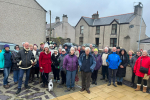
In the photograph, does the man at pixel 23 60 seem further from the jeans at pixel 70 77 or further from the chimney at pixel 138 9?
the chimney at pixel 138 9

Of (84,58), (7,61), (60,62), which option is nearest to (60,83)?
(60,62)

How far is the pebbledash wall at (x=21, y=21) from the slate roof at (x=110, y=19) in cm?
1110

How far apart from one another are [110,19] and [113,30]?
109 inches

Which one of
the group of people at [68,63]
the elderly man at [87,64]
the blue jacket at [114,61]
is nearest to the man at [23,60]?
the group of people at [68,63]

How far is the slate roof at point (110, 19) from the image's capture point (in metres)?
17.4

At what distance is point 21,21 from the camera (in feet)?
42.8

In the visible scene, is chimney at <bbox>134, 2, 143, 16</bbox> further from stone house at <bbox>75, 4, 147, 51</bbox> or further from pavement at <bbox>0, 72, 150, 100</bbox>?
pavement at <bbox>0, 72, 150, 100</bbox>

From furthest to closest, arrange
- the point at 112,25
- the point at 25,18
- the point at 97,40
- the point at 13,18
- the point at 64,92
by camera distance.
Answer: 1. the point at 97,40
2. the point at 112,25
3. the point at 25,18
4. the point at 13,18
5. the point at 64,92

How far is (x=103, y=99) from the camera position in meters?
3.92

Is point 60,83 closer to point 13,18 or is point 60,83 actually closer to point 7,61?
point 7,61

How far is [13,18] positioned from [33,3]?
3.39 m

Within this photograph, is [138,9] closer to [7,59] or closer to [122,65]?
[122,65]

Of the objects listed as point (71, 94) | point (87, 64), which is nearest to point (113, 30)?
point (87, 64)

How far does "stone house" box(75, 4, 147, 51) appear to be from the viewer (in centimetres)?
1736
